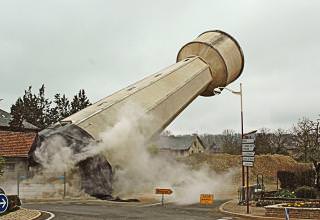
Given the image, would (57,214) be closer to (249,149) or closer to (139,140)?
(139,140)

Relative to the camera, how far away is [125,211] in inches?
806

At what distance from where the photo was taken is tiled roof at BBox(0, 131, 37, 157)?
29359 millimetres

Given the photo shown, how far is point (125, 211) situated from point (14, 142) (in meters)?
14.9

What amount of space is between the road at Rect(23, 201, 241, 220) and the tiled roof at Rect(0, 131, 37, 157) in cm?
623

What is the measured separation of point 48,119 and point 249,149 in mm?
45418

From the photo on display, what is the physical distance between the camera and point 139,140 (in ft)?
56.5

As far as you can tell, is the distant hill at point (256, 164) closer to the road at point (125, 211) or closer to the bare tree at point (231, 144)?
the bare tree at point (231, 144)

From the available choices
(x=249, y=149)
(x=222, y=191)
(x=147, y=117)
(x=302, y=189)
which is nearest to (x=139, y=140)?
(x=147, y=117)

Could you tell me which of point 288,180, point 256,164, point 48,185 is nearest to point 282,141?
point 256,164

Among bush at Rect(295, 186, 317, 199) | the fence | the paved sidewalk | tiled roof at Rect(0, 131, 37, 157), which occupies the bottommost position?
the paved sidewalk

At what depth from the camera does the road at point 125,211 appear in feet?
60.3

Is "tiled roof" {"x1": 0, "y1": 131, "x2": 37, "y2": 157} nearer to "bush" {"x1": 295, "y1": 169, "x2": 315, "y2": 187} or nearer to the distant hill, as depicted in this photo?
"bush" {"x1": 295, "y1": 169, "x2": 315, "y2": 187}

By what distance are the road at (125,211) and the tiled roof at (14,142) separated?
6.23m

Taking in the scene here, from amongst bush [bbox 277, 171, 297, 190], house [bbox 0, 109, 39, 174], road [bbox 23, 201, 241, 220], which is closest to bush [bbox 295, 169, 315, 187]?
bush [bbox 277, 171, 297, 190]
